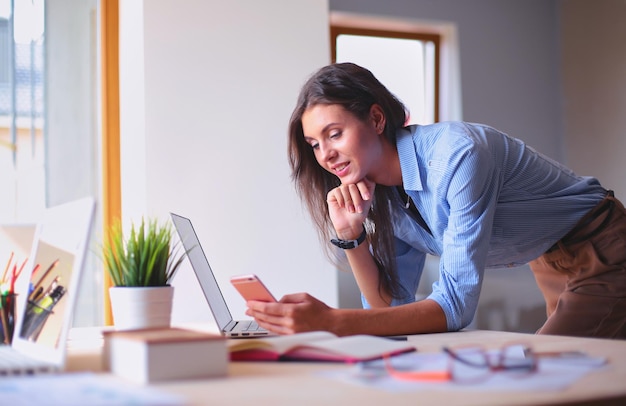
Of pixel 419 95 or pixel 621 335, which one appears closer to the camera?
pixel 621 335

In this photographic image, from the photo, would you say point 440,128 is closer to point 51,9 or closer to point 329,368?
point 329,368

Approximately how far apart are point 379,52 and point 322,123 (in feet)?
7.80

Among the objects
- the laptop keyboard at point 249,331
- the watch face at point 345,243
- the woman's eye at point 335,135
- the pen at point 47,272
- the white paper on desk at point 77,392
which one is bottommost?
the laptop keyboard at point 249,331

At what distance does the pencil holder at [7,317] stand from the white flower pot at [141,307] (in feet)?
0.63

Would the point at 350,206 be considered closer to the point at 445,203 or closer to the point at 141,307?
the point at 445,203

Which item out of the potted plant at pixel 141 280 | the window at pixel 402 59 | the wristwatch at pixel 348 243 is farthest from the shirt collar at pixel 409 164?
the window at pixel 402 59

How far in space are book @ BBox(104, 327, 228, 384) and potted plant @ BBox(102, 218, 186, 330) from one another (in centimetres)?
43

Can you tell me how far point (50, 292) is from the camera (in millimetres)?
1109

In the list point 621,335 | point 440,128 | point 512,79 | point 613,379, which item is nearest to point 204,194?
point 440,128

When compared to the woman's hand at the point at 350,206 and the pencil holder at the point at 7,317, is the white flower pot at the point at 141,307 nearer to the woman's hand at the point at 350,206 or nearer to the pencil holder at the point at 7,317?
the pencil holder at the point at 7,317

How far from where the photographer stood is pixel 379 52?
13.7 feet

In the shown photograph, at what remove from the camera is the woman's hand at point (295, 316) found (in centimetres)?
136

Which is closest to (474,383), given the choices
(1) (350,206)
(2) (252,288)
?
(2) (252,288)

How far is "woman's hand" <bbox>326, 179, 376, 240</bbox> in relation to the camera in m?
1.95
